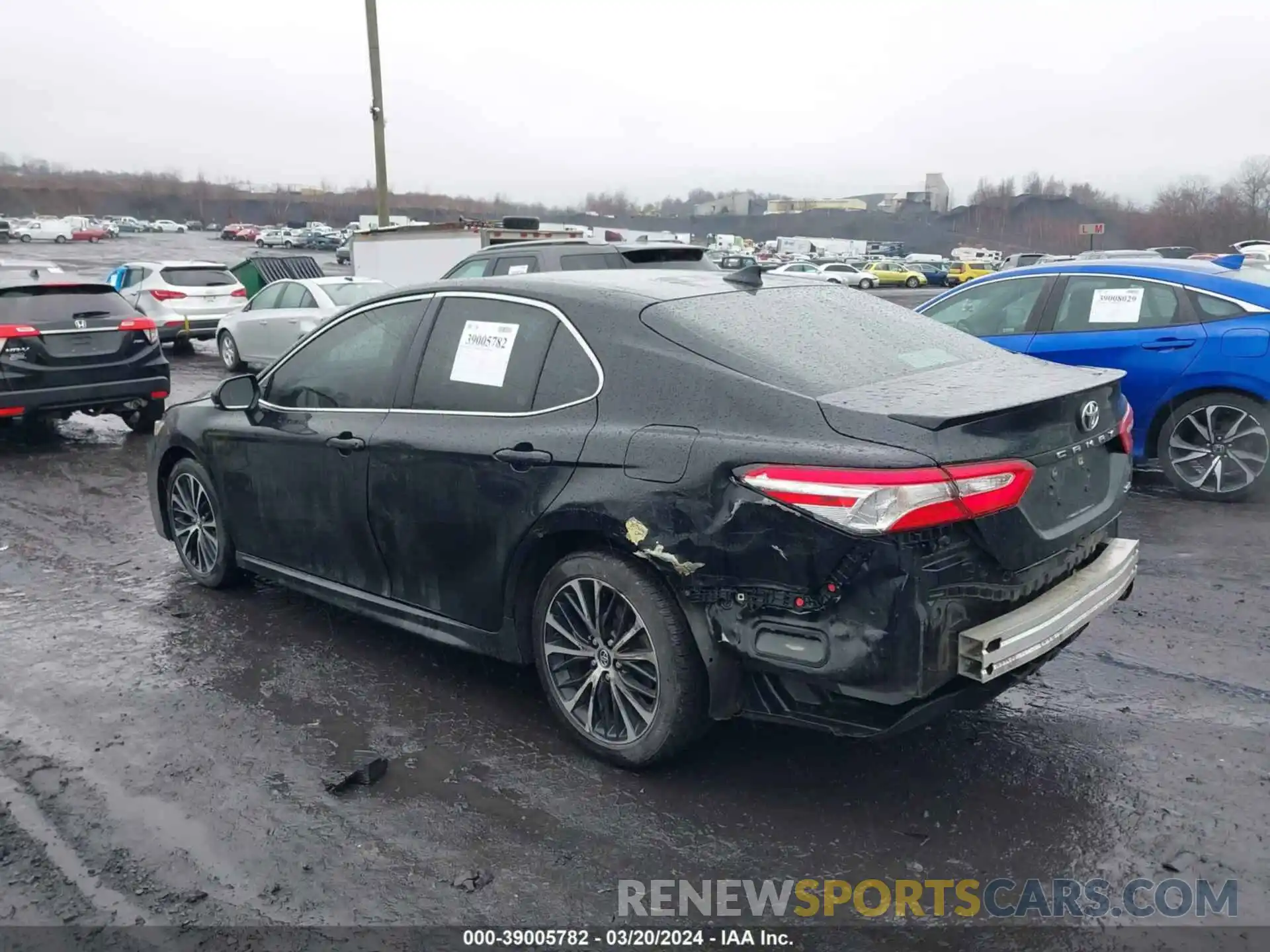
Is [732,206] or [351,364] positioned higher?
[732,206]

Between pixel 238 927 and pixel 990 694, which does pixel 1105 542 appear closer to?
pixel 990 694

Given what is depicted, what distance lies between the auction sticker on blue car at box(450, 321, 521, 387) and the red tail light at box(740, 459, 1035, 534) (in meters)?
1.37

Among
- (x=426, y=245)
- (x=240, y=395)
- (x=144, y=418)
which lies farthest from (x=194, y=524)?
(x=426, y=245)

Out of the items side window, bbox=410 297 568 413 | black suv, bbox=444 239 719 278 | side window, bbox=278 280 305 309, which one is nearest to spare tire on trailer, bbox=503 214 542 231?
side window, bbox=278 280 305 309

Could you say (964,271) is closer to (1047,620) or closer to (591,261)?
(591,261)

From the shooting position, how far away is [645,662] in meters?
3.43

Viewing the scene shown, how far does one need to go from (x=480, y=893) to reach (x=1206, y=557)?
15.6 feet

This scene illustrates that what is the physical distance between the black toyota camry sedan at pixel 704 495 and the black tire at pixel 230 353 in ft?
36.7

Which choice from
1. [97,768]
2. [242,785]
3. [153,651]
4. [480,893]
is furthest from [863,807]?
[153,651]

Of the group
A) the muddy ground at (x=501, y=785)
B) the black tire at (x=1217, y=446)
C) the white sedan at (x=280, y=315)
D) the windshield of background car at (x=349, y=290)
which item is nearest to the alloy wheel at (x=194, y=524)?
the muddy ground at (x=501, y=785)

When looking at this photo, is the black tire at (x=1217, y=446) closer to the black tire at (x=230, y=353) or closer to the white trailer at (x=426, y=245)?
the white trailer at (x=426, y=245)

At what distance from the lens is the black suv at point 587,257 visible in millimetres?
9500

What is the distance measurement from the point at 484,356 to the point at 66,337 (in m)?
7.21

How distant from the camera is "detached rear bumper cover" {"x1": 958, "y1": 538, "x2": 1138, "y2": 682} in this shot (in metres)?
2.99
